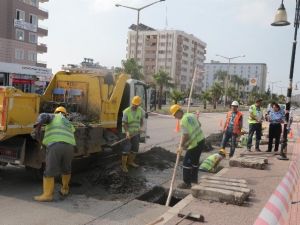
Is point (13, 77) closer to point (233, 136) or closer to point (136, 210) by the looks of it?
point (233, 136)

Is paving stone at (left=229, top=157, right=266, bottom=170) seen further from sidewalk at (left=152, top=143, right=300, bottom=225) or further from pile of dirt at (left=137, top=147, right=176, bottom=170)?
pile of dirt at (left=137, top=147, right=176, bottom=170)

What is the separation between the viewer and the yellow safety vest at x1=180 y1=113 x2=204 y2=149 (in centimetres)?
807

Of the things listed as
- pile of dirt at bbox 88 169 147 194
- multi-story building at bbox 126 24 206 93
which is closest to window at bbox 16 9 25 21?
pile of dirt at bbox 88 169 147 194

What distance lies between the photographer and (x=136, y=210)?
271 inches

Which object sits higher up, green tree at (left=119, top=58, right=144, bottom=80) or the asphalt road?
green tree at (left=119, top=58, right=144, bottom=80)

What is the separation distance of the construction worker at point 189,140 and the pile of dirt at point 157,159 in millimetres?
2344

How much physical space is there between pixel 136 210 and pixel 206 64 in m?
183

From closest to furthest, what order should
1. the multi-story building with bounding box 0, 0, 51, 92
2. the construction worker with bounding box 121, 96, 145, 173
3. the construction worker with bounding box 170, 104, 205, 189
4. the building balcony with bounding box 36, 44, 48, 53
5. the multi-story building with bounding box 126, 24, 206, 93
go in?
the construction worker with bounding box 170, 104, 205, 189, the construction worker with bounding box 121, 96, 145, 173, the multi-story building with bounding box 0, 0, 51, 92, the building balcony with bounding box 36, 44, 48, 53, the multi-story building with bounding box 126, 24, 206, 93

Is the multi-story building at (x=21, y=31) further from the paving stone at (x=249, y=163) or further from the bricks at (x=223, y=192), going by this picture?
the bricks at (x=223, y=192)

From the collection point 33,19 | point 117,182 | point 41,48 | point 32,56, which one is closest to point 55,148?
point 117,182

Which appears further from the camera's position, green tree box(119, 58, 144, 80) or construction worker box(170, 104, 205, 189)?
green tree box(119, 58, 144, 80)

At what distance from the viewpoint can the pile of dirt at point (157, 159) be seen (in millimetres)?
10906

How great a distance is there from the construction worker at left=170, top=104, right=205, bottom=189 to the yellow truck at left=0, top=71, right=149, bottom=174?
208cm

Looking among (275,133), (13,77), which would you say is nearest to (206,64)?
(13,77)
